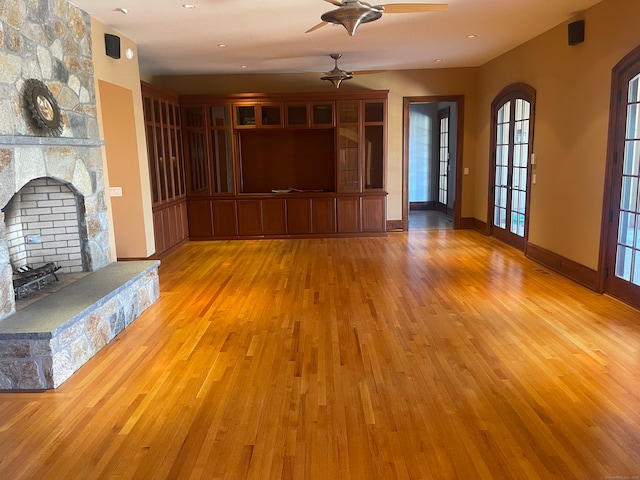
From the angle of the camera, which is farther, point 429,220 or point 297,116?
point 429,220

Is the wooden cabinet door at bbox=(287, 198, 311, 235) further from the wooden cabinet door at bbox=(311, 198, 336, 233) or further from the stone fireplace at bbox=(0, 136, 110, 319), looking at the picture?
the stone fireplace at bbox=(0, 136, 110, 319)

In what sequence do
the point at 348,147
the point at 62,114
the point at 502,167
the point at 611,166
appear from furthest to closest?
the point at 348,147
the point at 502,167
the point at 611,166
the point at 62,114

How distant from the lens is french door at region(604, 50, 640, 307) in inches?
170

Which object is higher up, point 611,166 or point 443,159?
point 443,159

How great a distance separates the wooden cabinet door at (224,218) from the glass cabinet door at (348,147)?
1886 millimetres

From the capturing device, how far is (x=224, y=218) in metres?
8.25

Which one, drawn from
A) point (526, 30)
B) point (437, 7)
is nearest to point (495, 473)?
point (437, 7)

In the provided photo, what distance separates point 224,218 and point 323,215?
1.72 metres

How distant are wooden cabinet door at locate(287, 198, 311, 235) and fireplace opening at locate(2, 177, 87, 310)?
4.18m

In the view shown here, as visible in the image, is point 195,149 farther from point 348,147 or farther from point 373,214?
point 373,214

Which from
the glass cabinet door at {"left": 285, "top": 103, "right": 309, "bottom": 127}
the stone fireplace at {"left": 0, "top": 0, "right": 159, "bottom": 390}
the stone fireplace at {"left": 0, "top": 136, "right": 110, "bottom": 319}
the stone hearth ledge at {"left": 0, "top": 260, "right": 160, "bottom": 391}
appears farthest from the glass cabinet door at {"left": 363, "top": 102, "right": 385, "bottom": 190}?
the stone hearth ledge at {"left": 0, "top": 260, "right": 160, "bottom": 391}

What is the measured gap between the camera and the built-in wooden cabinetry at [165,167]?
6.54m

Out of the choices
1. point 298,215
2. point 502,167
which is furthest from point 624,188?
point 298,215

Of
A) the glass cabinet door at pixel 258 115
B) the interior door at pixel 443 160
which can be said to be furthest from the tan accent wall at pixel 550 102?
the interior door at pixel 443 160
